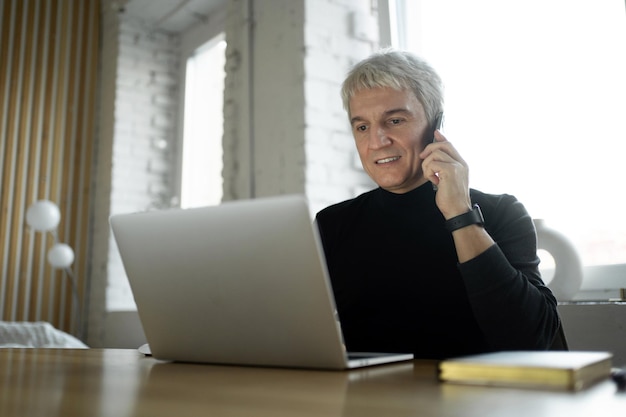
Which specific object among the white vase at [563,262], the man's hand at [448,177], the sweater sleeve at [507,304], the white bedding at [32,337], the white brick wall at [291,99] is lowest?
the white bedding at [32,337]

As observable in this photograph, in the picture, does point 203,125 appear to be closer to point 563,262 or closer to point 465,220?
point 563,262

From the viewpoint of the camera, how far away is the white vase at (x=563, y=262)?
1816 mm

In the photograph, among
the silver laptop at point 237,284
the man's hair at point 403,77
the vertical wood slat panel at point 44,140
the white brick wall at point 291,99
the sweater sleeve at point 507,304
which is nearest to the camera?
the silver laptop at point 237,284

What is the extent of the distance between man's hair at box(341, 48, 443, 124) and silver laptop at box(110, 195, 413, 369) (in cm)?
85

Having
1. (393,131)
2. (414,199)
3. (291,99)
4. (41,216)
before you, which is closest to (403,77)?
(393,131)

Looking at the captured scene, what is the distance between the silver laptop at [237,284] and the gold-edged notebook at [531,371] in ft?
0.57

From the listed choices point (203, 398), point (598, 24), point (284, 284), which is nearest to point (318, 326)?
point (284, 284)

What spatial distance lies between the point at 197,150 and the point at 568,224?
2835 mm

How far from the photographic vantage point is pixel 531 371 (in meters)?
0.65

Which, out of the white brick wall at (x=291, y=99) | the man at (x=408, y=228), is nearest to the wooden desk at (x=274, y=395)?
the man at (x=408, y=228)

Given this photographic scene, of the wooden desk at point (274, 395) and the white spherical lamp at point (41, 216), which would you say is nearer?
the wooden desk at point (274, 395)

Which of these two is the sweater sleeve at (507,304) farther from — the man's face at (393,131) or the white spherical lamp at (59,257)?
the white spherical lamp at (59,257)

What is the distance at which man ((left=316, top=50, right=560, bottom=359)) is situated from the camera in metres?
1.42

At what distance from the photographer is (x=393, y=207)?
5.54 ft
